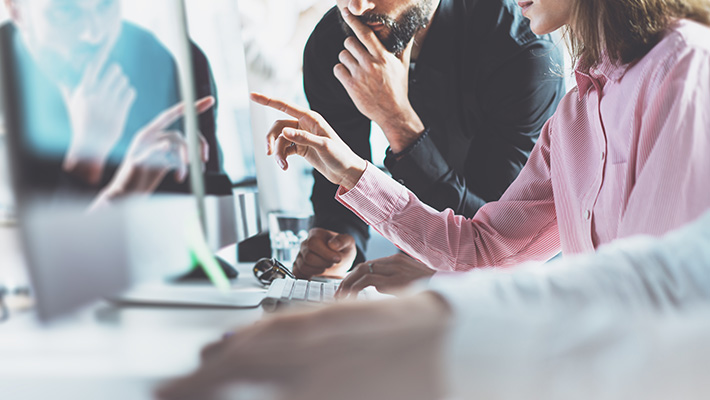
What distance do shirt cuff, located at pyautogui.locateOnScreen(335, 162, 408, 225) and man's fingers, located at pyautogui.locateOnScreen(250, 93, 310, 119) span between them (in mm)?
132

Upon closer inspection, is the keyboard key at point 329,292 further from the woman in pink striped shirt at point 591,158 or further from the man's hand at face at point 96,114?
the man's hand at face at point 96,114

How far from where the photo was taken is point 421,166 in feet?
3.18

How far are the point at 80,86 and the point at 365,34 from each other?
0.65m

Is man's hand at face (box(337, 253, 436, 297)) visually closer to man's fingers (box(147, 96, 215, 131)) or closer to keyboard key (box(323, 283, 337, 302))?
keyboard key (box(323, 283, 337, 302))

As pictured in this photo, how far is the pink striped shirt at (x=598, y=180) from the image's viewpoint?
1.40 ft

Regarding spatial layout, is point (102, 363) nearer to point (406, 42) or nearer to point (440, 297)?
point (440, 297)

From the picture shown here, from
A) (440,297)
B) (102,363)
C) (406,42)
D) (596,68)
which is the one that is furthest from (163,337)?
(406,42)

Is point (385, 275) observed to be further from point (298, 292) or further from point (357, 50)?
point (357, 50)

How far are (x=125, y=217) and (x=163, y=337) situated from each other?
11cm

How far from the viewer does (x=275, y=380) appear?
24 centimetres

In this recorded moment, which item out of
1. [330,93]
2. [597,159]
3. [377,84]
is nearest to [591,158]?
[597,159]

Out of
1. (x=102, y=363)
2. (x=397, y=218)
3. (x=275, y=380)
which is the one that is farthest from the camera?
(x=397, y=218)

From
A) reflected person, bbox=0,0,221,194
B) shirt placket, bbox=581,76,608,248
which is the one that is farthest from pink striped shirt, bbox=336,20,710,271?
reflected person, bbox=0,0,221,194

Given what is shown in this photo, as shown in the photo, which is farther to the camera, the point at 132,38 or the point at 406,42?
the point at 406,42
